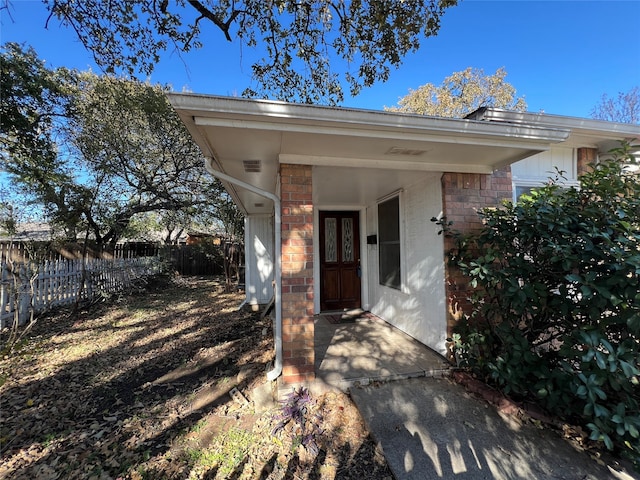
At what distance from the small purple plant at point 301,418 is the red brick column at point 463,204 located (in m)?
1.81

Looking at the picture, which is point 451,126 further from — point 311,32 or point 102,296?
point 102,296

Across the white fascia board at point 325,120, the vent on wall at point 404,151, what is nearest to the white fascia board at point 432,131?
the white fascia board at point 325,120

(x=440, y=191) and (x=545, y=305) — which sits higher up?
(x=440, y=191)

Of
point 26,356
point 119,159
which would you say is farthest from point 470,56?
point 26,356

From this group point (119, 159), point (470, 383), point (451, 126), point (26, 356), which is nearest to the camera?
point (451, 126)

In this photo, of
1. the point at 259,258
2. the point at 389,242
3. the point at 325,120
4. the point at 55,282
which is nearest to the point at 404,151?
the point at 325,120

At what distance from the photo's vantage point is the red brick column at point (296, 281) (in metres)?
2.88

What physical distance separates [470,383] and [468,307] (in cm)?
80

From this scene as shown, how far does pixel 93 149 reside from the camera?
767cm

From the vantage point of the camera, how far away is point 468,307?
10.6 ft

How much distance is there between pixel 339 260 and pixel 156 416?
4227 millimetres

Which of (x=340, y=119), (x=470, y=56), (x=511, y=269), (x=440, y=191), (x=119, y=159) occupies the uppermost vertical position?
(x=470, y=56)

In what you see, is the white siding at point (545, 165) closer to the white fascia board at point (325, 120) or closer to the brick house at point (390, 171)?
the brick house at point (390, 171)

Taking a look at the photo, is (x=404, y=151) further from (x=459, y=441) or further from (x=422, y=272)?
(x=459, y=441)
